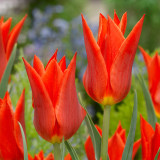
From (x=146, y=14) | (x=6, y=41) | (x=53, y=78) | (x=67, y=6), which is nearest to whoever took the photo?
(x=53, y=78)

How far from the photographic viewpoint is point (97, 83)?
2.27 ft

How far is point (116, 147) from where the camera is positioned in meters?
0.77

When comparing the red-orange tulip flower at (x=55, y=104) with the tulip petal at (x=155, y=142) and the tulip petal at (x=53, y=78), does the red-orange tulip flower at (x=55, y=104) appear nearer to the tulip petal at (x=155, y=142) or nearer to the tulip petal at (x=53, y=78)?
the tulip petal at (x=53, y=78)

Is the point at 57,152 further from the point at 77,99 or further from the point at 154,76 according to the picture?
the point at 154,76

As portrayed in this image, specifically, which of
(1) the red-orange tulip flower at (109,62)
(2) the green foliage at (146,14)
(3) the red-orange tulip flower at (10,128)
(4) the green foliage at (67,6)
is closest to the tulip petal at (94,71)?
(1) the red-orange tulip flower at (109,62)

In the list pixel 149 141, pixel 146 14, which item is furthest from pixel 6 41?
pixel 146 14

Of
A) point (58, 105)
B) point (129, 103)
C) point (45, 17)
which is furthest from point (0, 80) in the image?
point (45, 17)

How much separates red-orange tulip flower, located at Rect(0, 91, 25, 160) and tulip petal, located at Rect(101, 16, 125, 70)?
137 millimetres

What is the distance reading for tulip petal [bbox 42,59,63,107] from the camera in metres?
0.65

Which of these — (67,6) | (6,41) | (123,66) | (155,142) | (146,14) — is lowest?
(155,142)

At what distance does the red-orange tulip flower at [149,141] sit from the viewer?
2.37ft

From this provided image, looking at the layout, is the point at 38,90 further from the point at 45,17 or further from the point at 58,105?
the point at 45,17

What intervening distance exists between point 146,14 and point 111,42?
390 cm

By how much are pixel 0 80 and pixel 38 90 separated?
0.25 m
